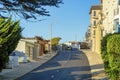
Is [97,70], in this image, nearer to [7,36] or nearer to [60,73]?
[60,73]

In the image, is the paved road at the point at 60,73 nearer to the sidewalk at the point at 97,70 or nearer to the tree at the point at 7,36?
the sidewalk at the point at 97,70

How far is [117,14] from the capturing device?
2164 inches

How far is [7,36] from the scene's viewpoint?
77.0 feet

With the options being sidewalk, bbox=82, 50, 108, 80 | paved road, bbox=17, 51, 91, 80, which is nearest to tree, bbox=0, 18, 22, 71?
paved road, bbox=17, 51, 91, 80

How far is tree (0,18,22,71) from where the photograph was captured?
2270cm

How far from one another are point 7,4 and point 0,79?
12.7m

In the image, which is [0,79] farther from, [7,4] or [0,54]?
[7,4]

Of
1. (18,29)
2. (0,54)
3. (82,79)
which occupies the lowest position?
(82,79)

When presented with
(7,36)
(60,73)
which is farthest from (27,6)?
(60,73)

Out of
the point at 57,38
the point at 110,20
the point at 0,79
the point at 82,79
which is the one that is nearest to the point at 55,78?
the point at 82,79

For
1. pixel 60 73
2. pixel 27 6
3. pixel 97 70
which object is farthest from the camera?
pixel 97 70

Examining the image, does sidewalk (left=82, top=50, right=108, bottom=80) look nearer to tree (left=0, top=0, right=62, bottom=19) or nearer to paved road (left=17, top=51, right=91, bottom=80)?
paved road (left=17, top=51, right=91, bottom=80)

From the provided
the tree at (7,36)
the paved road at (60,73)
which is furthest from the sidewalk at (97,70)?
the tree at (7,36)

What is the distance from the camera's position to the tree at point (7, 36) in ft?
74.5
